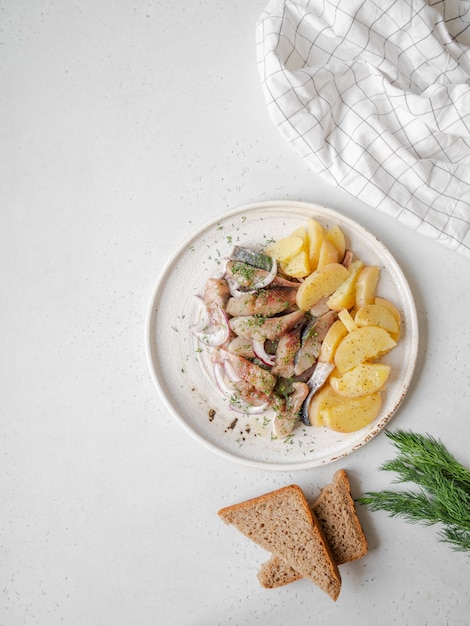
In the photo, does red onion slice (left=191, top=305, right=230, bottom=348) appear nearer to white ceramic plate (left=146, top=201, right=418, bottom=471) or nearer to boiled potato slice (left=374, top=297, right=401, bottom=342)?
white ceramic plate (left=146, top=201, right=418, bottom=471)

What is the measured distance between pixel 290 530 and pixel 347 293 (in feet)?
3.30

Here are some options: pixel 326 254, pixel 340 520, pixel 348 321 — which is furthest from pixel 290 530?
pixel 326 254

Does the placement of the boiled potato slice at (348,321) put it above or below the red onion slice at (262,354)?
above

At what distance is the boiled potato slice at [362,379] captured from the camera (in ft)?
6.79

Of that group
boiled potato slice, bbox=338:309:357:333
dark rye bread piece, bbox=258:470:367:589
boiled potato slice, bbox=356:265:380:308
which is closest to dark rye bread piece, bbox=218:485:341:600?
dark rye bread piece, bbox=258:470:367:589

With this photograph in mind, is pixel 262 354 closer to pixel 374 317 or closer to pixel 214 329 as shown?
pixel 214 329

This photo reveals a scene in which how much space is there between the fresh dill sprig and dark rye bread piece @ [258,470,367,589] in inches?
4.0

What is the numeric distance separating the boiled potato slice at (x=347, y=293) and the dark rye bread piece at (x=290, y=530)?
778 mm

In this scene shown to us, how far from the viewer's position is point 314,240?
2.09m

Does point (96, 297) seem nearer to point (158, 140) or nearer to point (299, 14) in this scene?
point (158, 140)

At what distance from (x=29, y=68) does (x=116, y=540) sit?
→ 2.12 m

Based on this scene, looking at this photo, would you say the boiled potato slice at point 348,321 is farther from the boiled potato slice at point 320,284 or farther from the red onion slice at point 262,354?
the red onion slice at point 262,354

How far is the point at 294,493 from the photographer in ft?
7.27

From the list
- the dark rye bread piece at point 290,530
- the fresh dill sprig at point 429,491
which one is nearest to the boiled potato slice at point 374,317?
the fresh dill sprig at point 429,491
